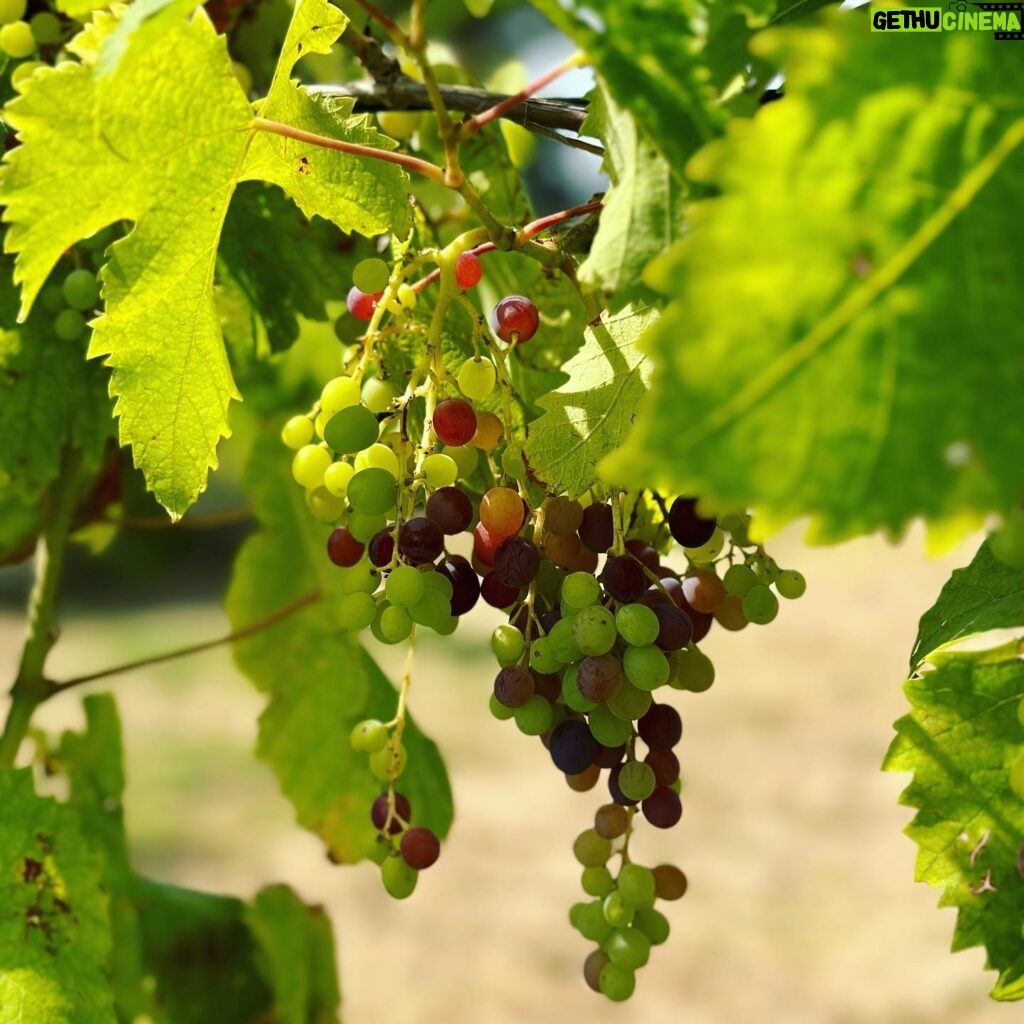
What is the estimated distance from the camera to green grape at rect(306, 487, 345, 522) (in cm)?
62

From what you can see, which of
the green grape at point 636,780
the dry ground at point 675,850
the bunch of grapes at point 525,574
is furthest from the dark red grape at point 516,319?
the dry ground at point 675,850

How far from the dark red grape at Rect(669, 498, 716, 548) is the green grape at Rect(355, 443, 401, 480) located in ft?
0.42

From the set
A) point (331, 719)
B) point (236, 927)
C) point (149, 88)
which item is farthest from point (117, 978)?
point (149, 88)

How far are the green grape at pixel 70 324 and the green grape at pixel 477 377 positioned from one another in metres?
0.32

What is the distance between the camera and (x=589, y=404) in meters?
0.54

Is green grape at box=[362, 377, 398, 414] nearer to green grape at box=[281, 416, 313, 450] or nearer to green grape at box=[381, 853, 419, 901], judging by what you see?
green grape at box=[281, 416, 313, 450]

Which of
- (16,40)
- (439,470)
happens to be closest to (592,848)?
(439,470)

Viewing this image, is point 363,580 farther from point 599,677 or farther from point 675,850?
point 675,850

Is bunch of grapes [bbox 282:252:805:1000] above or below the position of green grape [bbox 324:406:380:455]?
below

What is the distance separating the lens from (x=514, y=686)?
1.77 ft

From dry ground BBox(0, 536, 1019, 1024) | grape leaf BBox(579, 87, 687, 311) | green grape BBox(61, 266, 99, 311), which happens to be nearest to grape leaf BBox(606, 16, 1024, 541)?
grape leaf BBox(579, 87, 687, 311)

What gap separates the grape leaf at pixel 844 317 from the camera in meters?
0.31

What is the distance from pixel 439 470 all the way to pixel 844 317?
0.26 meters

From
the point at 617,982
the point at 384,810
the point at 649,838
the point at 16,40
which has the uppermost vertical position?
the point at 16,40
